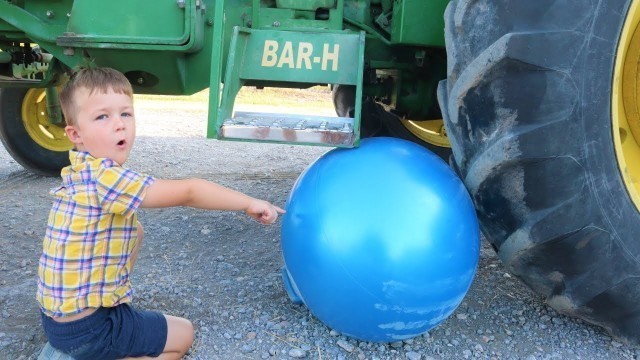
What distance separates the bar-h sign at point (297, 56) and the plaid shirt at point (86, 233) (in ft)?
2.01

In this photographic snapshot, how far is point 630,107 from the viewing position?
6.51 ft

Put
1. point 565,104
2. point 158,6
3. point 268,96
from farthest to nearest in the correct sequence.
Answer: point 268,96, point 158,6, point 565,104

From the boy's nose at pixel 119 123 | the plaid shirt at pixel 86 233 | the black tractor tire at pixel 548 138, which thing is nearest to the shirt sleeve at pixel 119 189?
the plaid shirt at pixel 86 233

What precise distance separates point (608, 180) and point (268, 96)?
8.84 meters

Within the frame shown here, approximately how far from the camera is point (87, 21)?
249 cm

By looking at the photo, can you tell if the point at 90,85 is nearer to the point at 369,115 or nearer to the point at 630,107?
the point at 630,107

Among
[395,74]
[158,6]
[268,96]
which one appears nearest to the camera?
[158,6]

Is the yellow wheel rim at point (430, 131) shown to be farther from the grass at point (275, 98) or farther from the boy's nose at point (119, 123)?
the grass at point (275, 98)

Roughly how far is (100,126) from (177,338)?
67 cm

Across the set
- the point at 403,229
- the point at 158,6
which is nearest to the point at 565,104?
the point at 403,229

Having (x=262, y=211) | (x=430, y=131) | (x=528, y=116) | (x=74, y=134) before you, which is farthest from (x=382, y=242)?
(x=430, y=131)

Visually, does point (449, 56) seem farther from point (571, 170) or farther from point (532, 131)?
point (571, 170)

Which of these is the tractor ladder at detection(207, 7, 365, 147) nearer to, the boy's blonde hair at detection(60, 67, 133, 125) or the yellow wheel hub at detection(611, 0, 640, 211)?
the boy's blonde hair at detection(60, 67, 133, 125)

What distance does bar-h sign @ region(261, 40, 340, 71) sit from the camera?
2025 mm
